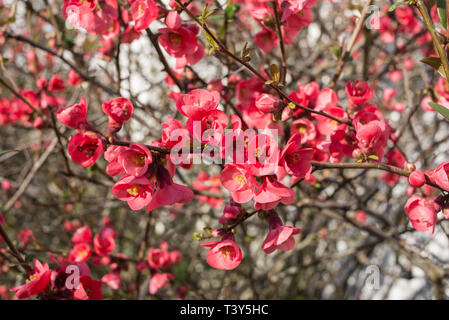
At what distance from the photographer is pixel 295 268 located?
7.97 ft

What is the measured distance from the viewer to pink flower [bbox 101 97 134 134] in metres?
0.96

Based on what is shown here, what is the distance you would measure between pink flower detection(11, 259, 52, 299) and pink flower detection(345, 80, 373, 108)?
1.11 metres

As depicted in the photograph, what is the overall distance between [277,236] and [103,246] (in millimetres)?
911

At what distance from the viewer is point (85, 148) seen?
0.99 m

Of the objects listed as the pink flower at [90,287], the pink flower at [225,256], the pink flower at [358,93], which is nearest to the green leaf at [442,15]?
the pink flower at [358,93]

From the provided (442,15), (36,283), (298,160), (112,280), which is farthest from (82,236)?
(442,15)

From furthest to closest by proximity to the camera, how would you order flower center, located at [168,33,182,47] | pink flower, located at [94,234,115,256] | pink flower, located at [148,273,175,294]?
pink flower, located at [148,273,175,294] → pink flower, located at [94,234,115,256] → flower center, located at [168,33,182,47]

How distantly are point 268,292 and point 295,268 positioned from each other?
0.33m

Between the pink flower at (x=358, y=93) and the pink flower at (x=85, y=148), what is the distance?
2.63 ft

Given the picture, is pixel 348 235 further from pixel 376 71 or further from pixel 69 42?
pixel 69 42

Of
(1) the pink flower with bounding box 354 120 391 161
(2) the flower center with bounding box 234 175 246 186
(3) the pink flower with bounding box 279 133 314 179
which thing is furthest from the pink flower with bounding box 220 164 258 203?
(1) the pink flower with bounding box 354 120 391 161

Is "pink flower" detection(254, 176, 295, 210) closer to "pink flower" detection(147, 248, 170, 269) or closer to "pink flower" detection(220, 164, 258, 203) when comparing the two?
"pink flower" detection(220, 164, 258, 203)

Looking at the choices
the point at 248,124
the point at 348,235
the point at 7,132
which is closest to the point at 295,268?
the point at 348,235

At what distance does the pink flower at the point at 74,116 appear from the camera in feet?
3.03
